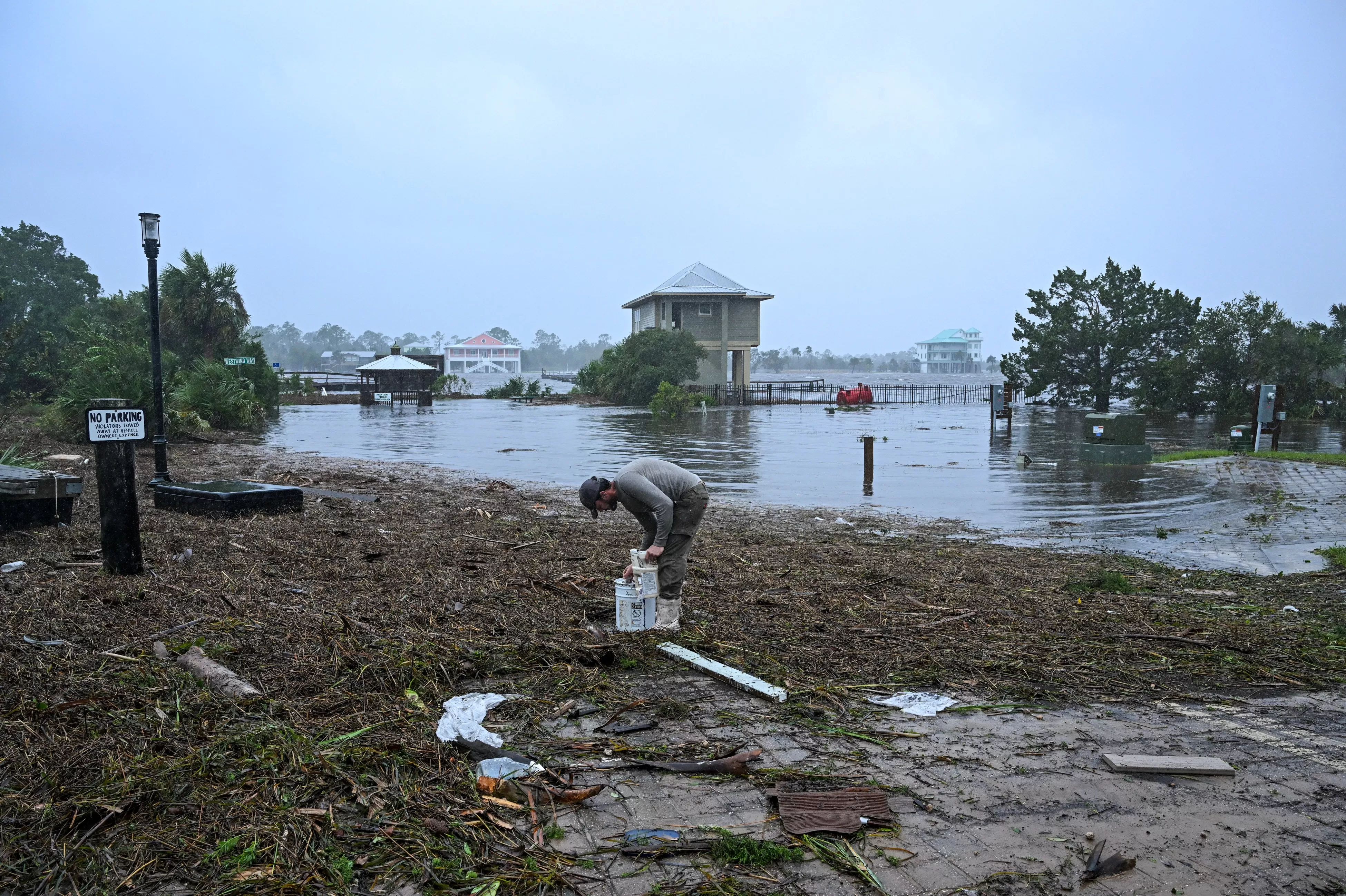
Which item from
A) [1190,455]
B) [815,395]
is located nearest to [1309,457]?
[1190,455]

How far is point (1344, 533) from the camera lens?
11570 mm

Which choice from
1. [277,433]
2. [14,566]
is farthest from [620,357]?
[14,566]

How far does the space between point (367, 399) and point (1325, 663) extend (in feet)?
178

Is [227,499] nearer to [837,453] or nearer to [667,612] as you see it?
[667,612]

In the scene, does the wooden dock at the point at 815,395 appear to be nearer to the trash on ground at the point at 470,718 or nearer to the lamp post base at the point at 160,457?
the lamp post base at the point at 160,457

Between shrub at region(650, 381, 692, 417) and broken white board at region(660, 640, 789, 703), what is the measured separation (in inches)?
1432

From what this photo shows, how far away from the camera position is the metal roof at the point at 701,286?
60.7 m

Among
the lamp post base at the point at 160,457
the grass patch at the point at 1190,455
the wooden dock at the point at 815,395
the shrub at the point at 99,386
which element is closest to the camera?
the lamp post base at the point at 160,457

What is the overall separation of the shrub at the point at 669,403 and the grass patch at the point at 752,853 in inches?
1523

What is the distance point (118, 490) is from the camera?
6914 mm

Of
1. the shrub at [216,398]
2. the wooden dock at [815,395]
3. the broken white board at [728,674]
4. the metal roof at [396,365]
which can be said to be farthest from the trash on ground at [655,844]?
the metal roof at [396,365]

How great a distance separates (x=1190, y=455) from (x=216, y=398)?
27.4 meters

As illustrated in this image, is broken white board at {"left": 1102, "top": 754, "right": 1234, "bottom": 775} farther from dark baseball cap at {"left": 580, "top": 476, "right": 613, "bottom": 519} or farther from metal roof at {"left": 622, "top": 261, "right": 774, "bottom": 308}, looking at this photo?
metal roof at {"left": 622, "top": 261, "right": 774, "bottom": 308}

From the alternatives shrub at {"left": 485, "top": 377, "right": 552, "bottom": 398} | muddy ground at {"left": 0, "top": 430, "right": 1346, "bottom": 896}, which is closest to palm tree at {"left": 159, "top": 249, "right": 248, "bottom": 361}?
shrub at {"left": 485, "top": 377, "right": 552, "bottom": 398}
